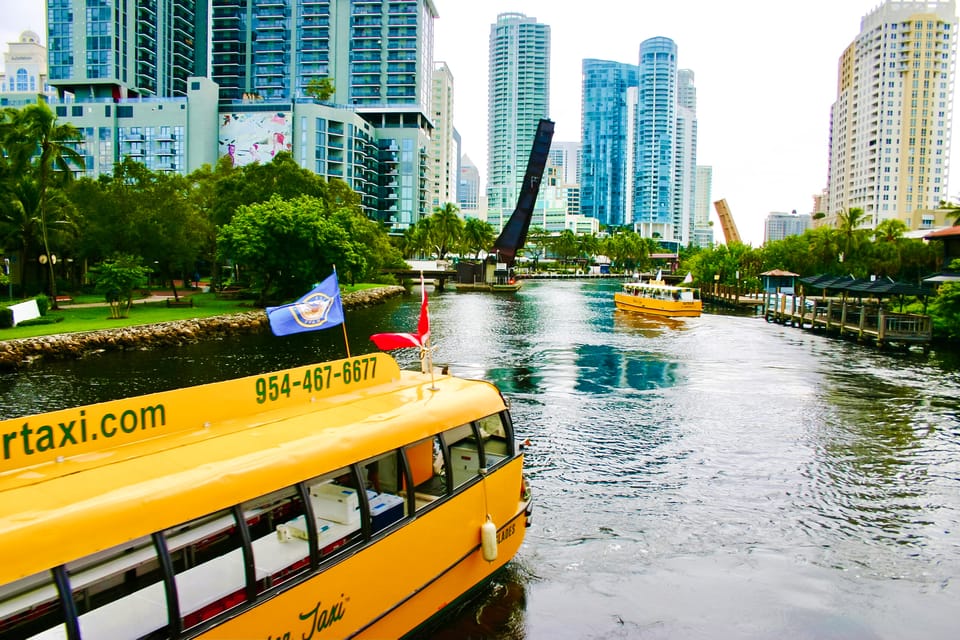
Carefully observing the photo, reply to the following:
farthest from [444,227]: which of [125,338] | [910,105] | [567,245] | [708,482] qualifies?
[910,105]

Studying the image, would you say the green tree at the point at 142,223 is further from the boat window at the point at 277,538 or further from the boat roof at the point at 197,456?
the boat window at the point at 277,538

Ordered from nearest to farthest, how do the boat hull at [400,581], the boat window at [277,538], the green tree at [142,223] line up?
the boat hull at [400,581]
the boat window at [277,538]
the green tree at [142,223]

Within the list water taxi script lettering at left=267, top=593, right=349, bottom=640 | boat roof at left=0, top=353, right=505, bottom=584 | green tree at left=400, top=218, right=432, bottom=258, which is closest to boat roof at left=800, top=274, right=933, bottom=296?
boat roof at left=0, top=353, right=505, bottom=584

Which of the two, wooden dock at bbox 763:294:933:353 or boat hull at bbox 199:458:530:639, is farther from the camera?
wooden dock at bbox 763:294:933:353

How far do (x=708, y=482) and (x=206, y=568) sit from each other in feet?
42.1

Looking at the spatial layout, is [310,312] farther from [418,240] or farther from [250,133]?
[250,133]

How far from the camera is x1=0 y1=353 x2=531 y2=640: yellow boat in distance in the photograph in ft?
18.3

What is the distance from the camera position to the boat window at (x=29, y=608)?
538 centimetres

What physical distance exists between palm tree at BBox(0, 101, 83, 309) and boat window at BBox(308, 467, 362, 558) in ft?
142

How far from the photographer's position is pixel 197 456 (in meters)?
6.76

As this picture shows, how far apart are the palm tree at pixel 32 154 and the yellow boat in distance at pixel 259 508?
42.3 meters

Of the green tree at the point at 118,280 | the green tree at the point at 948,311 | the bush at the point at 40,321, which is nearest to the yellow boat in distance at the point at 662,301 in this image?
the green tree at the point at 948,311

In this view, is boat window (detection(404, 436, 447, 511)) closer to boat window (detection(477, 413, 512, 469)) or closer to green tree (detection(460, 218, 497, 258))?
boat window (detection(477, 413, 512, 469))

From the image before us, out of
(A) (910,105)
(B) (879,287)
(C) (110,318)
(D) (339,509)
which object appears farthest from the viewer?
(A) (910,105)
